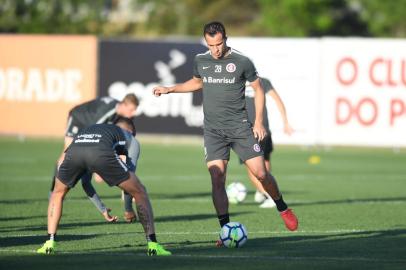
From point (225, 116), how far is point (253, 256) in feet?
6.78

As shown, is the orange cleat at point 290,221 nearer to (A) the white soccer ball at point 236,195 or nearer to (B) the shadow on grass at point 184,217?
(B) the shadow on grass at point 184,217

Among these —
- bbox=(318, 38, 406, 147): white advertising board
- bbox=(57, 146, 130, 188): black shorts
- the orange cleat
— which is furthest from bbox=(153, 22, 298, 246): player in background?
bbox=(318, 38, 406, 147): white advertising board

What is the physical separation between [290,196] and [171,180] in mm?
3851

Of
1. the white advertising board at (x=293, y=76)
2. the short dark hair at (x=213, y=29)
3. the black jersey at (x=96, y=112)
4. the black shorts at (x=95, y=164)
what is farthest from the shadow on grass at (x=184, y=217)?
the white advertising board at (x=293, y=76)

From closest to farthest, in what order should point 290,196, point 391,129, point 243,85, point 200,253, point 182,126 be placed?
point 200,253, point 243,85, point 290,196, point 391,129, point 182,126

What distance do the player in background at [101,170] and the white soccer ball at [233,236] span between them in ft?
3.31

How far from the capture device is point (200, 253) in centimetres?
1207

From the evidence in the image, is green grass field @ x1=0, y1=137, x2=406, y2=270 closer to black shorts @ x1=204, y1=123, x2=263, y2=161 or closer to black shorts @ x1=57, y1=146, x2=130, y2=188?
black shorts @ x1=57, y1=146, x2=130, y2=188

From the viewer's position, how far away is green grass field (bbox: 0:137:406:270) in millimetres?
11500

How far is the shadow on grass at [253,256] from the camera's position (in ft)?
36.3

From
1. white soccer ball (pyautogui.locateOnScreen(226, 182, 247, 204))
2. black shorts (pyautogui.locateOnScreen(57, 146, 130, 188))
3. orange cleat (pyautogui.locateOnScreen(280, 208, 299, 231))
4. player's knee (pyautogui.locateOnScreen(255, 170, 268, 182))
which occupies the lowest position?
white soccer ball (pyautogui.locateOnScreen(226, 182, 247, 204))

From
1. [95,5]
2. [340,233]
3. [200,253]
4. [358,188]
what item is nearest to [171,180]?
[358,188]

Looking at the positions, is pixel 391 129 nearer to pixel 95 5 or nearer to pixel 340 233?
pixel 340 233

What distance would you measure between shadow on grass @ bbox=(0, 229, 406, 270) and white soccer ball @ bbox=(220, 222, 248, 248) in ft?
0.43
